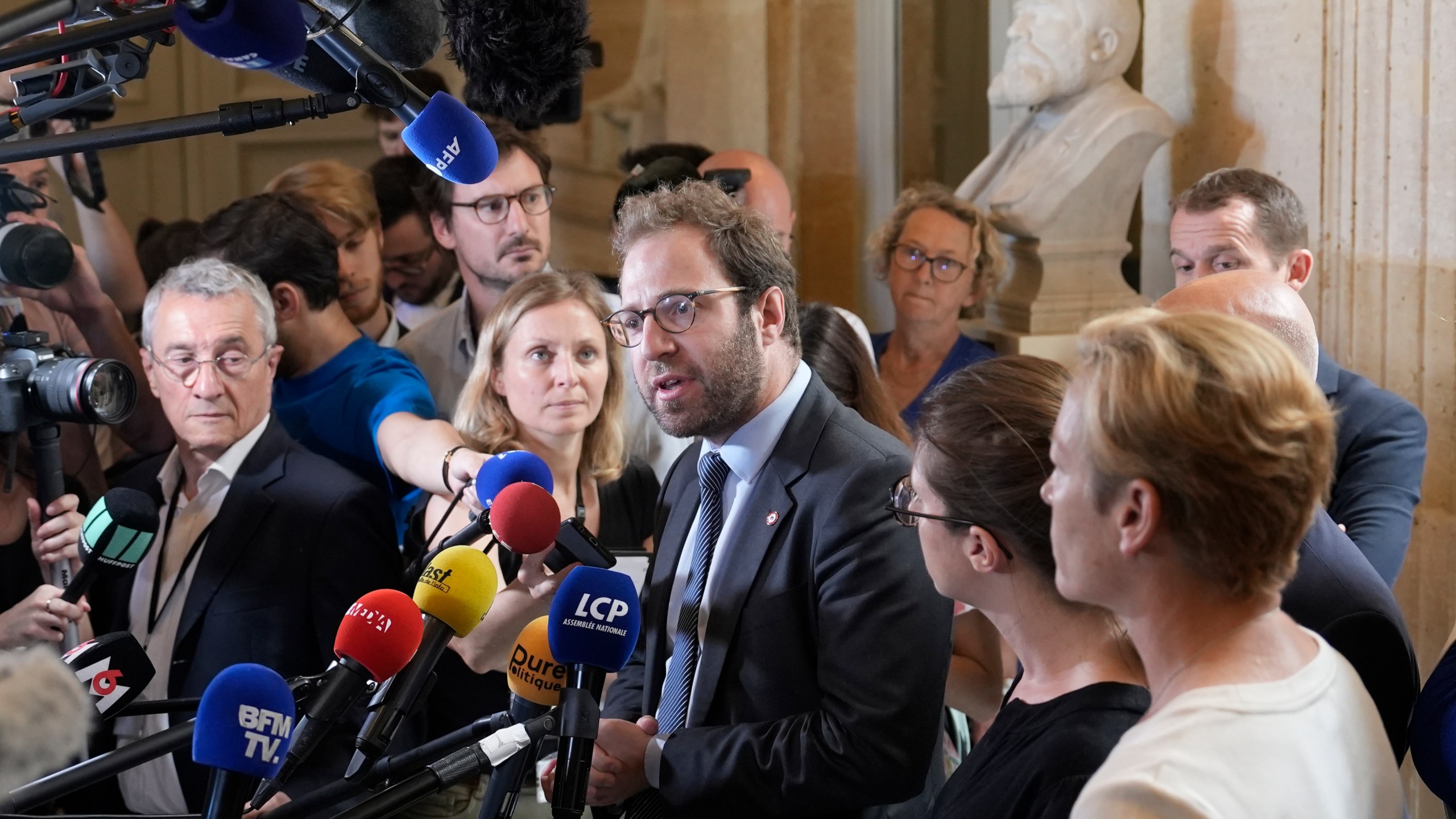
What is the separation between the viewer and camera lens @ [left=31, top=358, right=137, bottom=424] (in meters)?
2.27

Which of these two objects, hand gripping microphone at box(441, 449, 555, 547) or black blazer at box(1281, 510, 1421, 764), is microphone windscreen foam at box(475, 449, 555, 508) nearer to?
hand gripping microphone at box(441, 449, 555, 547)

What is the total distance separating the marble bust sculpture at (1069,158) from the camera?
445 cm

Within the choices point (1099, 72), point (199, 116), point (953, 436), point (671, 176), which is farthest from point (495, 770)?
point (1099, 72)

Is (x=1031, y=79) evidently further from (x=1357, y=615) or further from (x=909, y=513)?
(x=909, y=513)

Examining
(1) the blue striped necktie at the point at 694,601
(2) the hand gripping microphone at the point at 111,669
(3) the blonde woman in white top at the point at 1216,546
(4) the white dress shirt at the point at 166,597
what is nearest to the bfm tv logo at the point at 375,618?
(2) the hand gripping microphone at the point at 111,669

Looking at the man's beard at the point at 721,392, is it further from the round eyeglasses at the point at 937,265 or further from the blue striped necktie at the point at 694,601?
the round eyeglasses at the point at 937,265

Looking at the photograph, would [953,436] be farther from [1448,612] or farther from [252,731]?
[1448,612]

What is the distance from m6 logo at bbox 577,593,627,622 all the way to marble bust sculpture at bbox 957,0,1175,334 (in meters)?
3.10

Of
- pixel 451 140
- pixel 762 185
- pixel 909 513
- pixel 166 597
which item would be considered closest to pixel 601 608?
pixel 909 513

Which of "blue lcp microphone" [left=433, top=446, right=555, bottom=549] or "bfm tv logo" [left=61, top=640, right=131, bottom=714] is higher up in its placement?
"blue lcp microphone" [left=433, top=446, right=555, bottom=549]

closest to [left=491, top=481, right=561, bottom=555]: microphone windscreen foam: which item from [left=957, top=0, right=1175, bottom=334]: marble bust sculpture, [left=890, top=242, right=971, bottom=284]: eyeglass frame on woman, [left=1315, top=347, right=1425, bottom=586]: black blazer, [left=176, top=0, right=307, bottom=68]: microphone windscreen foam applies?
[left=176, top=0, right=307, bottom=68]: microphone windscreen foam

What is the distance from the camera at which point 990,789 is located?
1.50m

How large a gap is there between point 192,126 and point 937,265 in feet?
10.5

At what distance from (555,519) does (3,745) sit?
89 centimetres
